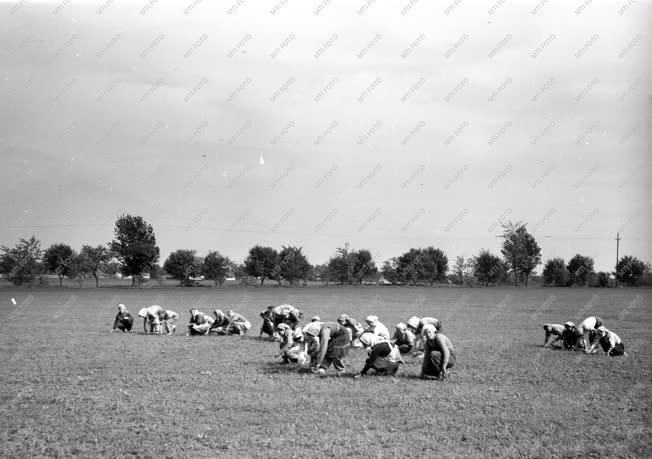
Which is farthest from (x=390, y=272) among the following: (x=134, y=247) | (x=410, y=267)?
(x=134, y=247)

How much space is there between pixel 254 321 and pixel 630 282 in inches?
3632

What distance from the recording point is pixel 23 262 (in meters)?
83.9

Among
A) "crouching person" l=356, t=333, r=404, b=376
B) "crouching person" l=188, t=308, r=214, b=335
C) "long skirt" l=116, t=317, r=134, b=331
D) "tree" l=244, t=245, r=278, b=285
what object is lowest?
"long skirt" l=116, t=317, r=134, b=331

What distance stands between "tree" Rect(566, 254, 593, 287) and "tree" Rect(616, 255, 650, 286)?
4.90 m

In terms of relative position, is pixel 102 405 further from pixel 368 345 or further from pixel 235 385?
pixel 368 345

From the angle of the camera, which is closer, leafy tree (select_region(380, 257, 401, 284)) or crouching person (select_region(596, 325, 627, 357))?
crouching person (select_region(596, 325, 627, 357))

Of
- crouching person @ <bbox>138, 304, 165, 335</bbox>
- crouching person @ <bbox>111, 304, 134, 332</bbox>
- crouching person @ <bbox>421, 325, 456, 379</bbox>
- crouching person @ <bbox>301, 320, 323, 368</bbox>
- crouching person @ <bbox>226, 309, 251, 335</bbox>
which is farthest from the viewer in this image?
crouching person @ <bbox>111, 304, 134, 332</bbox>

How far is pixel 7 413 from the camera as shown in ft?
35.1

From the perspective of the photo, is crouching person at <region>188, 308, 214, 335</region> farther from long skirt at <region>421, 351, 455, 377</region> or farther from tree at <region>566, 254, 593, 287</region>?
tree at <region>566, 254, 593, 287</region>

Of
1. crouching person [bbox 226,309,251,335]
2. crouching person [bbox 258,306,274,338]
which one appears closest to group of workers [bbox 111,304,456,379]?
crouching person [bbox 258,306,274,338]

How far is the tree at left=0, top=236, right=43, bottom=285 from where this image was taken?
276 feet

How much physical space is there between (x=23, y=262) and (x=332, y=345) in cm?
8022

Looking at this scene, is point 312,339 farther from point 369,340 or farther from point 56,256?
point 56,256

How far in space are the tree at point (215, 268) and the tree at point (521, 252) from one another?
168 ft
